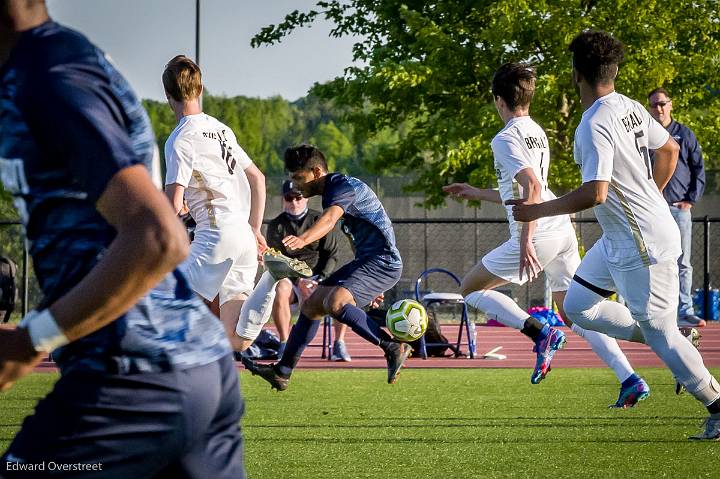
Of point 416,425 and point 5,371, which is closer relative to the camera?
point 5,371

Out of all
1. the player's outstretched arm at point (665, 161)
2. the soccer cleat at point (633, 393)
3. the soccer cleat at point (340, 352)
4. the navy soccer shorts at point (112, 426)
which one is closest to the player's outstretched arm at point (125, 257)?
the navy soccer shorts at point (112, 426)

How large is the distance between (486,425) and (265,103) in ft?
340

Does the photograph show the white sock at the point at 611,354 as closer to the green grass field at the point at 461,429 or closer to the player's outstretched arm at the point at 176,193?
the green grass field at the point at 461,429

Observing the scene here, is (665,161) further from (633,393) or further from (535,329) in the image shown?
(535,329)

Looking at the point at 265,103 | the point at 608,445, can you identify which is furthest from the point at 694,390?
the point at 265,103

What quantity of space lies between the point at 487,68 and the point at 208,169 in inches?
717

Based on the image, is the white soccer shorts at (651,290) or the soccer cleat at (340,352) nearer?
the white soccer shorts at (651,290)

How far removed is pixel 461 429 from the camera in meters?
7.11

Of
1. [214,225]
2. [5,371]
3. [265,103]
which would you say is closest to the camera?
[5,371]

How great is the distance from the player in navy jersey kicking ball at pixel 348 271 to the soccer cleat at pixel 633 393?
1721 mm

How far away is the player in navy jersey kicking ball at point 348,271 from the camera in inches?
347

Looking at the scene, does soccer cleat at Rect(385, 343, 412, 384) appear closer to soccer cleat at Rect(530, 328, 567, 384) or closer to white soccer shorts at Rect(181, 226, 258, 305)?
soccer cleat at Rect(530, 328, 567, 384)

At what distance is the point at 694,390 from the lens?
6.21 m

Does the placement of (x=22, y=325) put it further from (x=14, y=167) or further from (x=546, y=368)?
(x=546, y=368)
